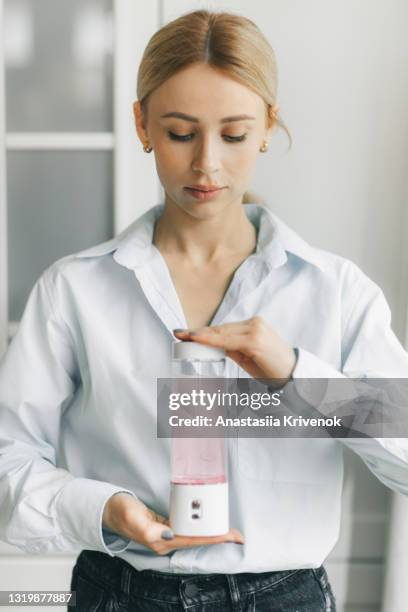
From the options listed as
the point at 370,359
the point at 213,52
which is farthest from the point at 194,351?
the point at 213,52

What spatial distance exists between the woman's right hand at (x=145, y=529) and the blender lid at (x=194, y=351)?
0.61 ft

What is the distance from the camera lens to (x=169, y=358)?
101 centimetres

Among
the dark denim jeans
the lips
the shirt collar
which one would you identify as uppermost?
the lips

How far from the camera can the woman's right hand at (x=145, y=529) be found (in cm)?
88

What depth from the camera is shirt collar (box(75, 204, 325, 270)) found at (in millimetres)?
1038

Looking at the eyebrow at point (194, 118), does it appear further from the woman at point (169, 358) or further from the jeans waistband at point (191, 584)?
the jeans waistband at point (191, 584)

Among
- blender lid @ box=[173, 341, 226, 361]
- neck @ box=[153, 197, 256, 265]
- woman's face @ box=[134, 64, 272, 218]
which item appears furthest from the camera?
neck @ box=[153, 197, 256, 265]

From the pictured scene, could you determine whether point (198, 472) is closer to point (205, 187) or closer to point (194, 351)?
point (194, 351)

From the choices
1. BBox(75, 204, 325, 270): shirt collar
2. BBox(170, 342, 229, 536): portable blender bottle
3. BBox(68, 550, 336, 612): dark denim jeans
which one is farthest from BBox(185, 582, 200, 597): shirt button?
BBox(75, 204, 325, 270): shirt collar

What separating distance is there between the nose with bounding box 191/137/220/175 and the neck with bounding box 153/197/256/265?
124 millimetres

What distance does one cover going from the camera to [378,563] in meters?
1.50

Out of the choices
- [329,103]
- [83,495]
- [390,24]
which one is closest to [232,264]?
[83,495]

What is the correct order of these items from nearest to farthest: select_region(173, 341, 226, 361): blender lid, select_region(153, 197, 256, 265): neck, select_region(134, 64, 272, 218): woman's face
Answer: select_region(173, 341, 226, 361): blender lid
select_region(134, 64, 272, 218): woman's face
select_region(153, 197, 256, 265): neck

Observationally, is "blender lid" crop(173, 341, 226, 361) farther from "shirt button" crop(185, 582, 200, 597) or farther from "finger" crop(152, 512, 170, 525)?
"shirt button" crop(185, 582, 200, 597)
